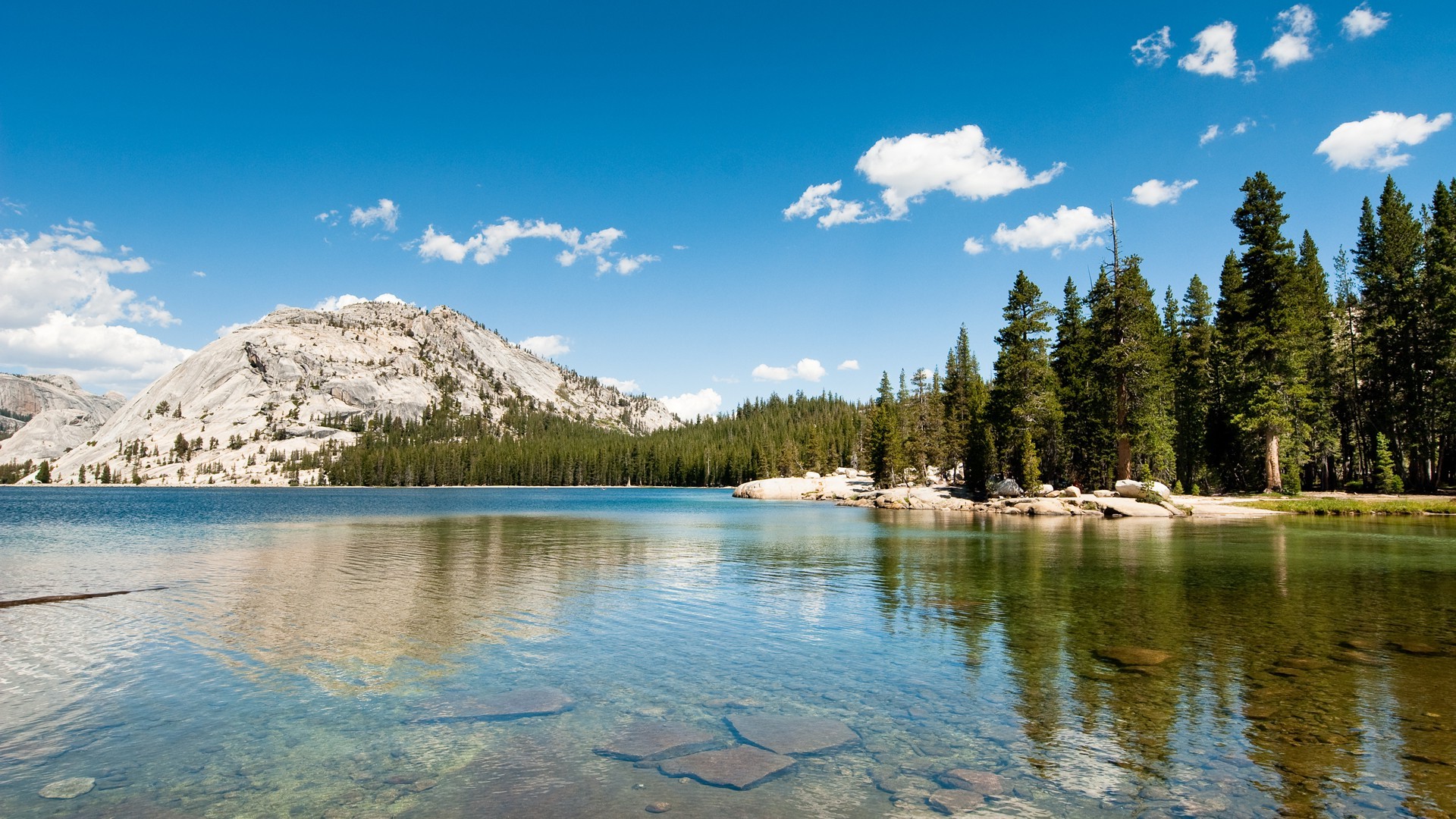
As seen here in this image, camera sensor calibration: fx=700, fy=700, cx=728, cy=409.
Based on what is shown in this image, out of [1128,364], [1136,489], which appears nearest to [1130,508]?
[1136,489]

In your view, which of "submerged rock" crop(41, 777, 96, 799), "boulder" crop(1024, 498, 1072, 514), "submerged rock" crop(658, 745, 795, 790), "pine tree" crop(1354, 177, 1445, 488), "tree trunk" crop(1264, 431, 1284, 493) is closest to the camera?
"submerged rock" crop(41, 777, 96, 799)

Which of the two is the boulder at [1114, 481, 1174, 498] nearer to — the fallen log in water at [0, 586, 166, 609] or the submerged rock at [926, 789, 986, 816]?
the submerged rock at [926, 789, 986, 816]

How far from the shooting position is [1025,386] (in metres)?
66.4

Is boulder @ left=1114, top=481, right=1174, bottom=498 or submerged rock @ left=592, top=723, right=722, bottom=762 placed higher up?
boulder @ left=1114, top=481, right=1174, bottom=498

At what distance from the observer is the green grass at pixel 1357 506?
44938 millimetres

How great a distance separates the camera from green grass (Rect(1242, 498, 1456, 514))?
44.9 metres

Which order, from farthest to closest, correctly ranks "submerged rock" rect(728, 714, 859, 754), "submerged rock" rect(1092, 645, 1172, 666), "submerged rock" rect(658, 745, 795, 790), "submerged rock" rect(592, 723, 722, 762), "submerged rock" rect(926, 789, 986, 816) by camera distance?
"submerged rock" rect(1092, 645, 1172, 666) < "submerged rock" rect(728, 714, 859, 754) < "submerged rock" rect(592, 723, 722, 762) < "submerged rock" rect(658, 745, 795, 790) < "submerged rock" rect(926, 789, 986, 816)

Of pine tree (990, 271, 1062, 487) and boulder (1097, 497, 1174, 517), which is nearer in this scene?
boulder (1097, 497, 1174, 517)

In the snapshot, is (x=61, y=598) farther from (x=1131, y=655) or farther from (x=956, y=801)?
(x=1131, y=655)

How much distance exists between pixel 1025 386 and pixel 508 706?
6379cm

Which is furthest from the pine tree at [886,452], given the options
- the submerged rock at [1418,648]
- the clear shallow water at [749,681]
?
the submerged rock at [1418,648]

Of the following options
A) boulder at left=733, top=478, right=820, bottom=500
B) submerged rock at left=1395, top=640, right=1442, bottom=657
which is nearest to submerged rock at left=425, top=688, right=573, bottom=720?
submerged rock at left=1395, top=640, right=1442, bottom=657

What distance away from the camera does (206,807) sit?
7.93 meters

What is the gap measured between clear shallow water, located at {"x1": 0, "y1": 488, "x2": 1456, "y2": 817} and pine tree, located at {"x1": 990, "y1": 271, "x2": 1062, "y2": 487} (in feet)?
116
